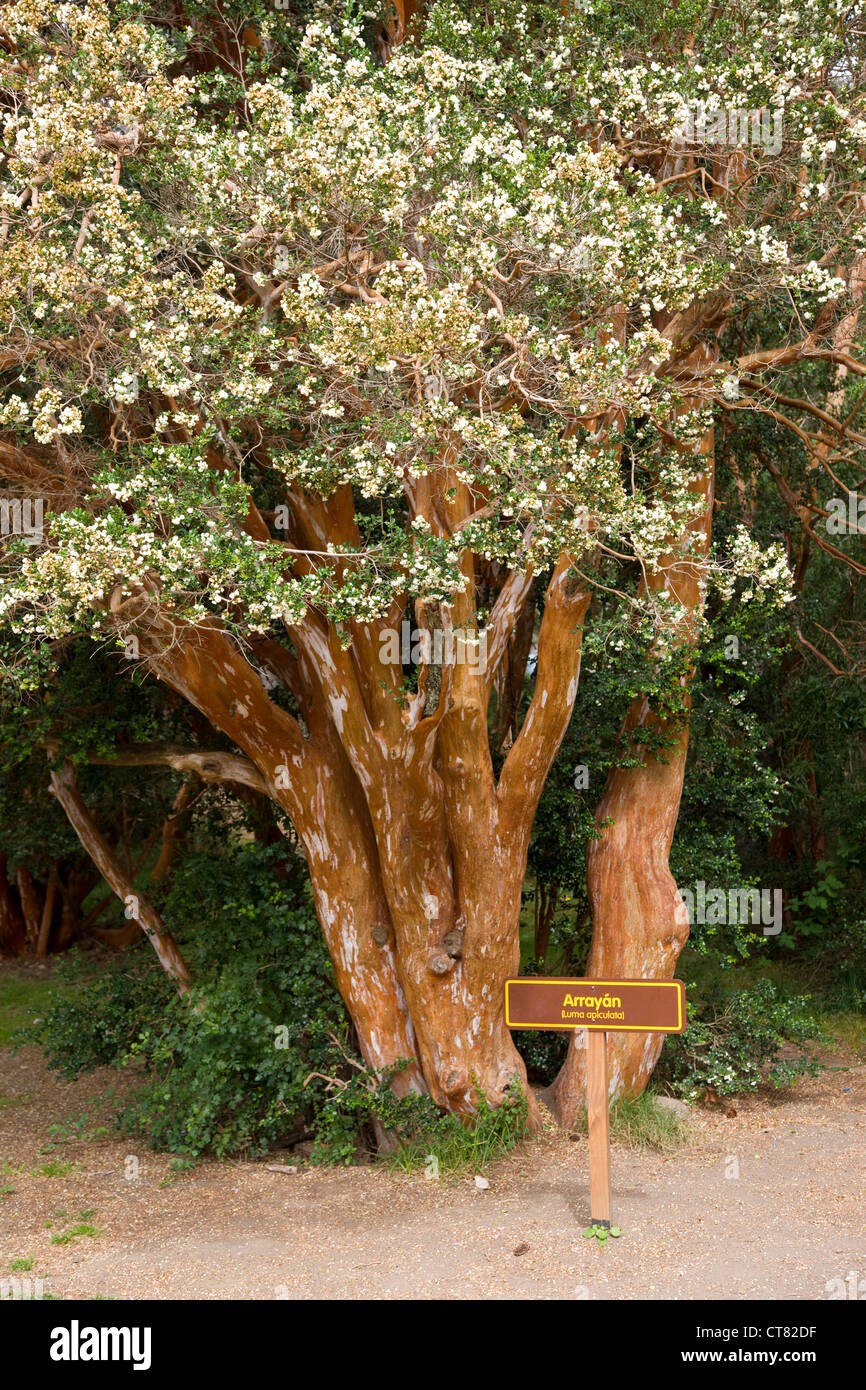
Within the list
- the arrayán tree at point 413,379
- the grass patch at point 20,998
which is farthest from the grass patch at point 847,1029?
the grass patch at point 20,998

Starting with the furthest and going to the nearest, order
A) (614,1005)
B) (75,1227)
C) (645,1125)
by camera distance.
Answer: (645,1125), (75,1227), (614,1005)

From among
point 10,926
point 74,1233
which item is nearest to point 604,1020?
point 74,1233

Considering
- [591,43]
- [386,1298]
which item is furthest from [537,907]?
[591,43]

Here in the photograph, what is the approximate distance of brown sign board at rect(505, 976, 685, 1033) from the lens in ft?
20.6

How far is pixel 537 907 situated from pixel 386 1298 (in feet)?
14.7

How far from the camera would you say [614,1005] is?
249 inches

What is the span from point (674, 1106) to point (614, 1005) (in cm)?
246


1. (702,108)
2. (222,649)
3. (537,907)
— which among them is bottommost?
(537,907)

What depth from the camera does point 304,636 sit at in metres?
7.79

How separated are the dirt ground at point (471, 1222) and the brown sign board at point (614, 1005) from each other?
3.44 ft

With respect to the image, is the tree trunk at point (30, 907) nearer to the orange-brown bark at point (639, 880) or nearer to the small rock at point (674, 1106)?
the orange-brown bark at point (639, 880)

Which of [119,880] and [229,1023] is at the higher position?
[119,880]

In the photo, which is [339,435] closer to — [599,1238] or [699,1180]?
[599,1238]

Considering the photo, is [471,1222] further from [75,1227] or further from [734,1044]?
[734,1044]
